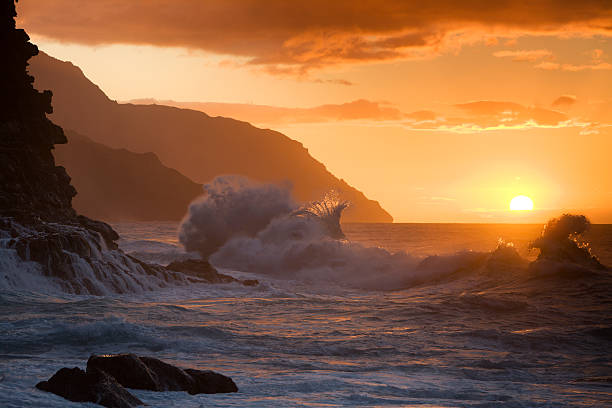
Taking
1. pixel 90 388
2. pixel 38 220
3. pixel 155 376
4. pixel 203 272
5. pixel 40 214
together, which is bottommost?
pixel 203 272

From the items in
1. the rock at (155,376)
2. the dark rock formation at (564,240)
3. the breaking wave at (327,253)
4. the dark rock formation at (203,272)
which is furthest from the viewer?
the breaking wave at (327,253)

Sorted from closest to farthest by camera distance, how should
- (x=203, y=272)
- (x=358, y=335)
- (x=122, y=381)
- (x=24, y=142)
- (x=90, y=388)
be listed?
(x=90, y=388) → (x=122, y=381) → (x=358, y=335) → (x=24, y=142) → (x=203, y=272)

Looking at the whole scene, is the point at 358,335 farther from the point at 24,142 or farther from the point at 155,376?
the point at 24,142

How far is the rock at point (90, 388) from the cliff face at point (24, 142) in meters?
15.8

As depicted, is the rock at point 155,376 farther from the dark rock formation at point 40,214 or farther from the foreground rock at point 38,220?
the dark rock formation at point 40,214

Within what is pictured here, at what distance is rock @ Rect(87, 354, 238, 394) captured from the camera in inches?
310

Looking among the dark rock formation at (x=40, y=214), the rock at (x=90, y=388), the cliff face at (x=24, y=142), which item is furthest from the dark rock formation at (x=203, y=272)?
the rock at (x=90, y=388)

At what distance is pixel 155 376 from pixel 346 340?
235 inches

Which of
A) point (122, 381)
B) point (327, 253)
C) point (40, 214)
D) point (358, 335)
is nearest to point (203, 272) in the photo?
point (40, 214)

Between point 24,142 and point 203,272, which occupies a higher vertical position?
point 24,142

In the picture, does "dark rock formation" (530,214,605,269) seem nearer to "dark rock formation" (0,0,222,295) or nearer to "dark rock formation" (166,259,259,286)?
"dark rock formation" (166,259,259,286)

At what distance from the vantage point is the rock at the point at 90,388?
6.86 m

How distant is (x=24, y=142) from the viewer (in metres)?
23.9

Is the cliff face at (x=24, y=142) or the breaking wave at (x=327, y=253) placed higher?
the cliff face at (x=24, y=142)
